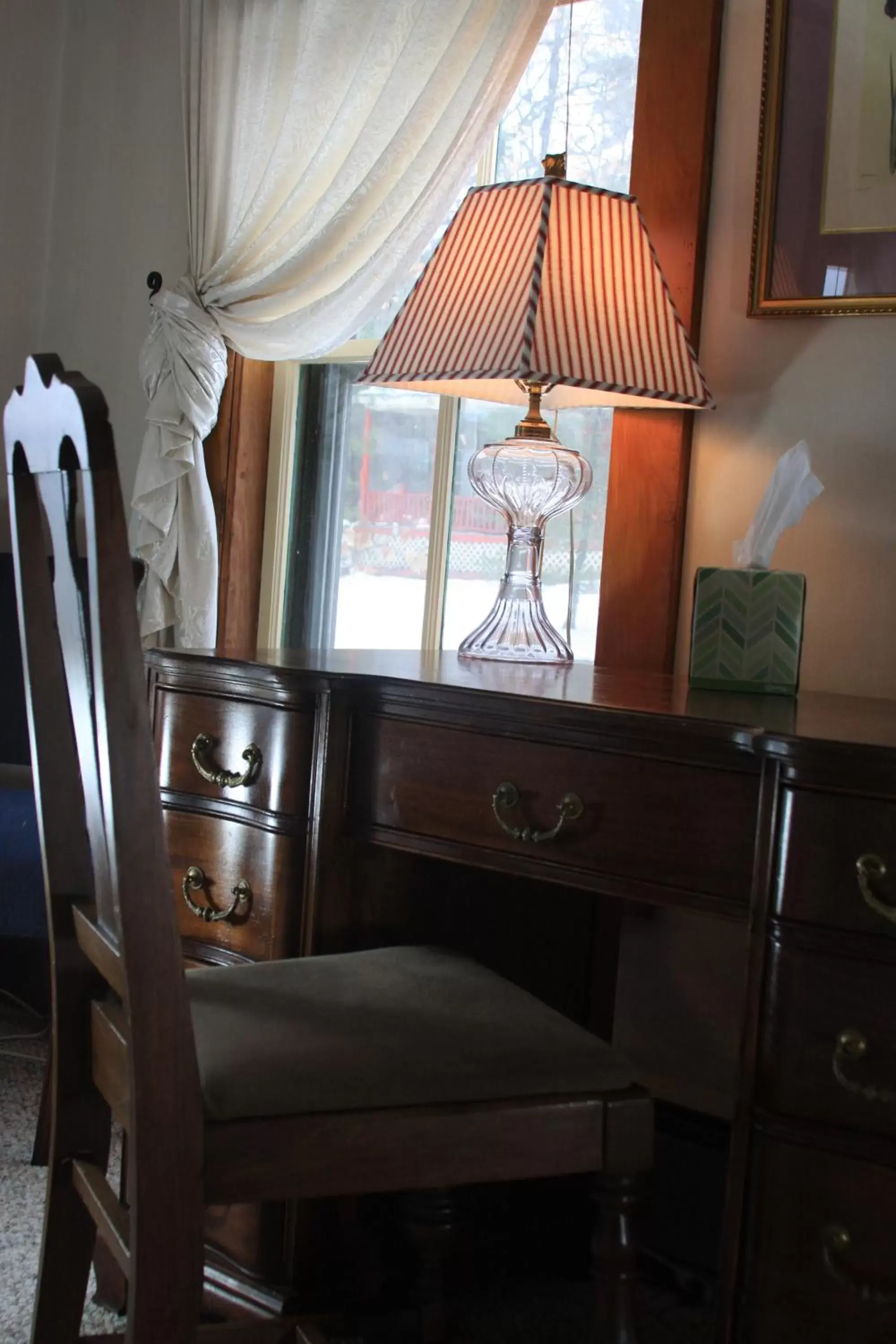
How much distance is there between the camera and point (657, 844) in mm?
1272

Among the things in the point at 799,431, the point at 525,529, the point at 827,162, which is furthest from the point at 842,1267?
the point at 827,162

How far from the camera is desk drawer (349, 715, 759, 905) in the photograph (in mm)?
1231

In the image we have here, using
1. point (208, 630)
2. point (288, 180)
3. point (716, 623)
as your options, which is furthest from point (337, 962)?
point (288, 180)

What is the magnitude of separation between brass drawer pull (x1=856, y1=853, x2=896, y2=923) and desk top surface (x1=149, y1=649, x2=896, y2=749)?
3.7 inches

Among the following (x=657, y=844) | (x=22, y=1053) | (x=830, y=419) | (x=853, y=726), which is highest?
(x=830, y=419)

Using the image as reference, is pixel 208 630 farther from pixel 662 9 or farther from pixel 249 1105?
pixel 249 1105

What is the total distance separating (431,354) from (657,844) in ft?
2.51

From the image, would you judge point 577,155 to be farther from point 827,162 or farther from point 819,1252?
point 819,1252

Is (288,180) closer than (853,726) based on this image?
No

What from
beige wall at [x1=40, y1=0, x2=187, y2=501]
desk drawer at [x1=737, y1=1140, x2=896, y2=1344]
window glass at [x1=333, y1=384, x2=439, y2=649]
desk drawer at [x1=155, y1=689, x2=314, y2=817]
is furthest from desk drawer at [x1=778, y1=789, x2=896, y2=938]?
beige wall at [x1=40, y1=0, x2=187, y2=501]

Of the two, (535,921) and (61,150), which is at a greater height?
(61,150)

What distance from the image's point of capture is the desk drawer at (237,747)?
1.53 metres

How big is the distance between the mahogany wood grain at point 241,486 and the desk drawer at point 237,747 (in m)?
0.96

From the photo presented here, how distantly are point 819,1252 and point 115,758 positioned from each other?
710 mm
